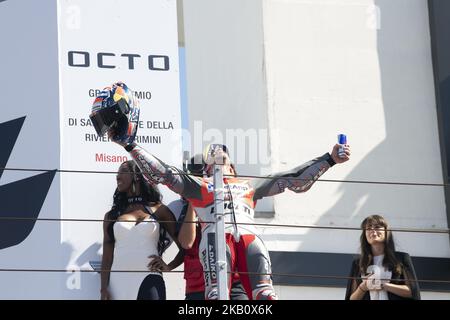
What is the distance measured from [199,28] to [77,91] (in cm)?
119

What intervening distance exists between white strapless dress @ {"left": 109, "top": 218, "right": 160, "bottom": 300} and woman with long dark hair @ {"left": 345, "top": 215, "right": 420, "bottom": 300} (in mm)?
1131

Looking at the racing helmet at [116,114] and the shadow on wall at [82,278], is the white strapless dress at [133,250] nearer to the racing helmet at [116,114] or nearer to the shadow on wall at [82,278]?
the shadow on wall at [82,278]

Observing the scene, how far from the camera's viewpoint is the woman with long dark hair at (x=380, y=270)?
21.0 feet

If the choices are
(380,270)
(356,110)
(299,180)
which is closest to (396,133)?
(356,110)

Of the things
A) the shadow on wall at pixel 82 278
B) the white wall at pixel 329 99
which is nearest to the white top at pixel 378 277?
the shadow on wall at pixel 82 278

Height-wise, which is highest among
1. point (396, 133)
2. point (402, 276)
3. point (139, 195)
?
point (396, 133)

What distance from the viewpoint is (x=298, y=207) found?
27.7 ft

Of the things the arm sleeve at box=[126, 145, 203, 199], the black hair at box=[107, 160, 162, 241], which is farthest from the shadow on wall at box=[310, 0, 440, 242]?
the arm sleeve at box=[126, 145, 203, 199]

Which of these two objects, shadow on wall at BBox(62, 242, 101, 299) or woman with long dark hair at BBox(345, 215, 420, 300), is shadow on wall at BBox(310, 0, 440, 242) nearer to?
shadow on wall at BBox(62, 242, 101, 299)

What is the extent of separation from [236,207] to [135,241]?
0.60m

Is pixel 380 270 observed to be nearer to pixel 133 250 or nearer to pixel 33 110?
pixel 133 250

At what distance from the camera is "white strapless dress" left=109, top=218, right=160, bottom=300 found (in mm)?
6977

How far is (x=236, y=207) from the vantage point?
22.2 ft
